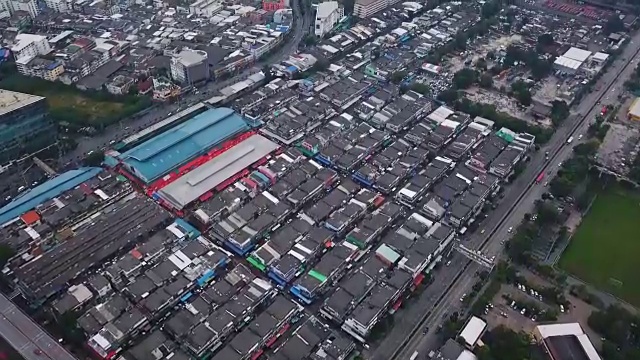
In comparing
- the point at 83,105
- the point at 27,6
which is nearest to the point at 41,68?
the point at 83,105

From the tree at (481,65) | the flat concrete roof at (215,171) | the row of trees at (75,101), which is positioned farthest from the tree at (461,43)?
the row of trees at (75,101)

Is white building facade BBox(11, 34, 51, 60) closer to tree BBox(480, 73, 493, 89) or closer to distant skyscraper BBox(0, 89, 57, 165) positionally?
distant skyscraper BBox(0, 89, 57, 165)

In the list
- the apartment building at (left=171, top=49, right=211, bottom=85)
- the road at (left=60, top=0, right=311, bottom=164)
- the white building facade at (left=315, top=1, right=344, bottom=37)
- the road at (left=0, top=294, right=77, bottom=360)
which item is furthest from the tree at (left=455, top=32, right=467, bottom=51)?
the road at (left=0, top=294, right=77, bottom=360)

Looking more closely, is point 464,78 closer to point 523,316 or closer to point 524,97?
point 524,97

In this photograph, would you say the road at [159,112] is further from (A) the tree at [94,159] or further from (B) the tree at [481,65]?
(B) the tree at [481,65]

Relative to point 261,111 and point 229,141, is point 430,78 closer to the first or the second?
point 261,111
